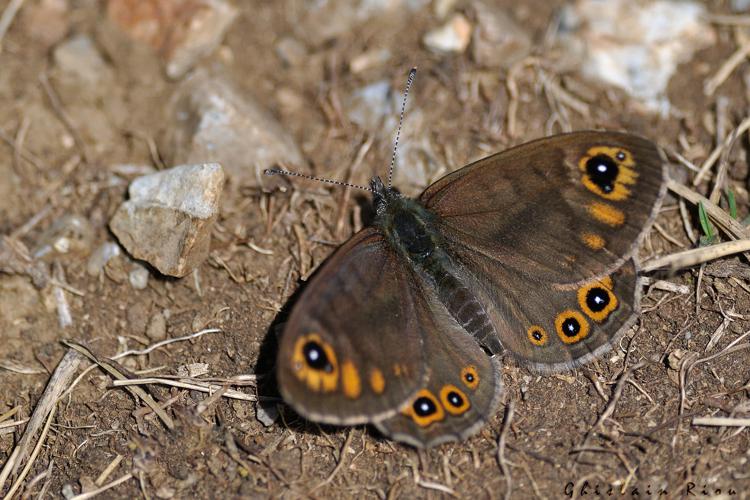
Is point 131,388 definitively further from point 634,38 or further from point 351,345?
Result: point 634,38

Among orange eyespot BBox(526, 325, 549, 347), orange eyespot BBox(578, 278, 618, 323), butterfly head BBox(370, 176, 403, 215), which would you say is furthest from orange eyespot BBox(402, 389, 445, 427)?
butterfly head BBox(370, 176, 403, 215)

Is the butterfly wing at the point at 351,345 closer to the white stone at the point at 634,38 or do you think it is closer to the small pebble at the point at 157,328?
the small pebble at the point at 157,328

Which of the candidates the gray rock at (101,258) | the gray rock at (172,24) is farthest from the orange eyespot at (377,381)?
the gray rock at (172,24)

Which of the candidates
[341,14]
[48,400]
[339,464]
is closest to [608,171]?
[339,464]

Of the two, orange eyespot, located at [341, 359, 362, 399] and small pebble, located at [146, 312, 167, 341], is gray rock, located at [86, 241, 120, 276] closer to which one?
small pebble, located at [146, 312, 167, 341]

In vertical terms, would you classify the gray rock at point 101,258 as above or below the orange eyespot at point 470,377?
below

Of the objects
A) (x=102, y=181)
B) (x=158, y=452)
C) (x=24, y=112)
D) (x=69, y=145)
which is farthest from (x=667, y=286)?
(x=24, y=112)

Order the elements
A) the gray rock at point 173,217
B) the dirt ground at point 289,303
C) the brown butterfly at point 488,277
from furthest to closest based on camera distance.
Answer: the gray rock at point 173,217 → the dirt ground at point 289,303 → the brown butterfly at point 488,277

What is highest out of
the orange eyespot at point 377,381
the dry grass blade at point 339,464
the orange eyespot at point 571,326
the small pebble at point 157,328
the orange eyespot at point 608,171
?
the orange eyespot at point 608,171
